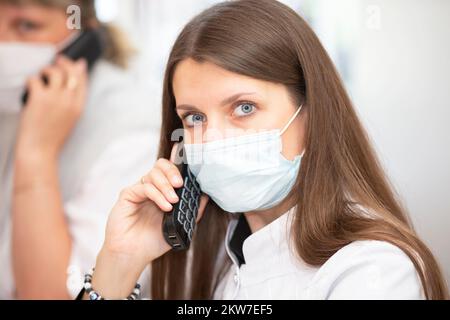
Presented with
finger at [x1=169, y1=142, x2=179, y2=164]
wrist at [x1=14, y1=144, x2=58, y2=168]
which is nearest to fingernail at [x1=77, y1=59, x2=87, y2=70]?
wrist at [x1=14, y1=144, x2=58, y2=168]

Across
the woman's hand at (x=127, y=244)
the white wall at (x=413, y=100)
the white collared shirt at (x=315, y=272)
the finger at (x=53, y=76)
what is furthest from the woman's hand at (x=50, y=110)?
the white wall at (x=413, y=100)

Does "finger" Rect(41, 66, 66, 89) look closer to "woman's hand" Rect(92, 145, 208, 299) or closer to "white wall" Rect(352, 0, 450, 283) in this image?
"woman's hand" Rect(92, 145, 208, 299)

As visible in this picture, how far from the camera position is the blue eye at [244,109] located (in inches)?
34.4

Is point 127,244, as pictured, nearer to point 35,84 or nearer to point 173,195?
point 173,195

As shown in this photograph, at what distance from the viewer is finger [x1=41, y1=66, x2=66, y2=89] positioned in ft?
4.02

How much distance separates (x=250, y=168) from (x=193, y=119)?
0.13 metres

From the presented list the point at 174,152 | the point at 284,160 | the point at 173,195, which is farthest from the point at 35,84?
the point at 284,160

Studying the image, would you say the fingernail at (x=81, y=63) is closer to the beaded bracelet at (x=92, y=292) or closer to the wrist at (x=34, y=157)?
the wrist at (x=34, y=157)

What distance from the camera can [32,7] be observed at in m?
1.24

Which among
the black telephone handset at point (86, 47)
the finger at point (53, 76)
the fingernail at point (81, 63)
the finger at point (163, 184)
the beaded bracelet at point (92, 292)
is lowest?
the beaded bracelet at point (92, 292)

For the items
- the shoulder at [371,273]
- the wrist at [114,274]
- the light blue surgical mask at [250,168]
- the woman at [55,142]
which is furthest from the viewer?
the woman at [55,142]

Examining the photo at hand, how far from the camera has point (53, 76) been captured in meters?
1.23

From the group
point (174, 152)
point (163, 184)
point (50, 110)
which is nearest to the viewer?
point (163, 184)
